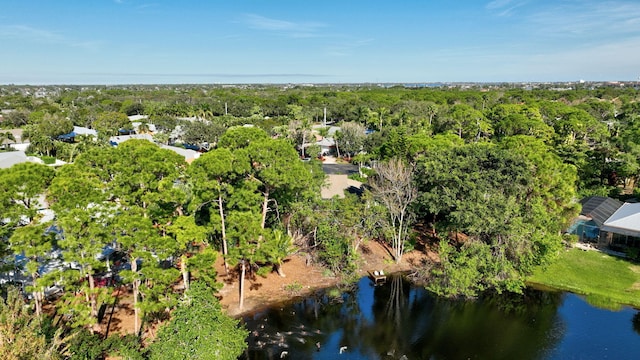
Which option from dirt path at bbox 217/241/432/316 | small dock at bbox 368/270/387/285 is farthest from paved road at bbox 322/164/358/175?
small dock at bbox 368/270/387/285

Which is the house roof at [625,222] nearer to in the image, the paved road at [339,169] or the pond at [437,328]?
the pond at [437,328]

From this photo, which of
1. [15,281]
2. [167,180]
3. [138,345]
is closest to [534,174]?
[167,180]

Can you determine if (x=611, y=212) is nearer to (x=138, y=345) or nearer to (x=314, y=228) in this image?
(x=314, y=228)

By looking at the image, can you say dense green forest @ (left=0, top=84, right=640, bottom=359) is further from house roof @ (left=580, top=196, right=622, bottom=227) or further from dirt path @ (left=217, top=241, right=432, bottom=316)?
house roof @ (left=580, top=196, right=622, bottom=227)

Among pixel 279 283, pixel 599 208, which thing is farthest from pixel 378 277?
pixel 599 208

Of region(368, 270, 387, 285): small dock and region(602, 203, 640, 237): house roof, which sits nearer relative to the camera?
region(368, 270, 387, 285): small dock

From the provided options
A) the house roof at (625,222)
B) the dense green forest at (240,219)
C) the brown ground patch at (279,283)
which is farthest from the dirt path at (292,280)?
the house roof at (625,222)
